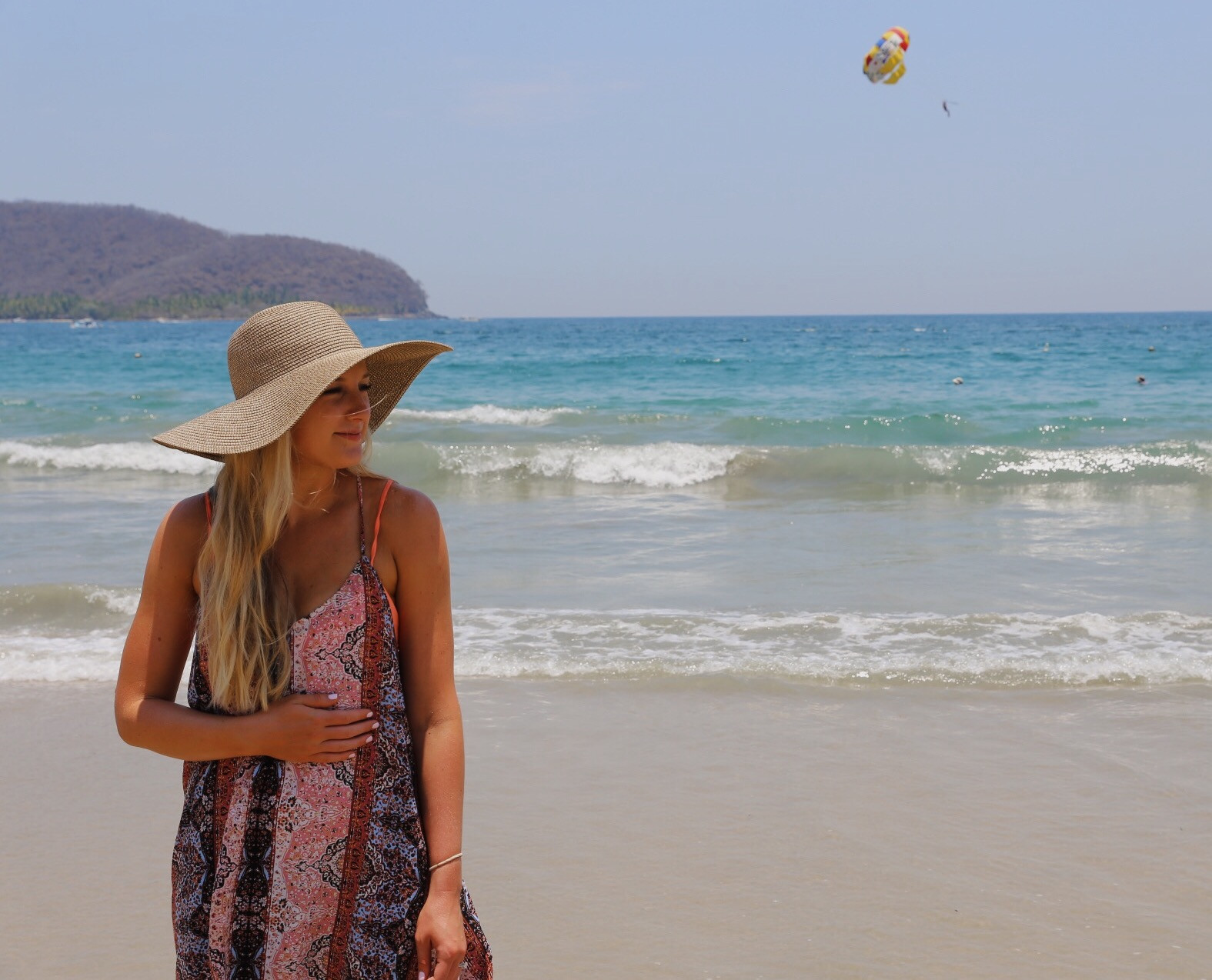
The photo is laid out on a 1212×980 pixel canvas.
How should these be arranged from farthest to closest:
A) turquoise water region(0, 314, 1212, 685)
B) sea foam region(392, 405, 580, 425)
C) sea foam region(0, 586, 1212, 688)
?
sea foam region(392, 405, 580, 425), turquoise water region(0, 314, 1212, 685), sea foam region(0, 586, 1212, 688)

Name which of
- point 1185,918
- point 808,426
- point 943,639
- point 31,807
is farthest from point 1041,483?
point 31,807

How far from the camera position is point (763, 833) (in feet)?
13.2

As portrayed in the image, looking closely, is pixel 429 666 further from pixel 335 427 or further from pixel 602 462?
pixel 602 462

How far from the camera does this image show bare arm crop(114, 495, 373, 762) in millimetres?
1797

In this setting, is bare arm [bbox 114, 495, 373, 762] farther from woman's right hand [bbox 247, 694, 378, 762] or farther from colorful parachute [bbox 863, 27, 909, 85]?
colorful parachute [bbox 863, 27, 909, 85]

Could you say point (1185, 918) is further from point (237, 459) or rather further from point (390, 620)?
point (237, 459)

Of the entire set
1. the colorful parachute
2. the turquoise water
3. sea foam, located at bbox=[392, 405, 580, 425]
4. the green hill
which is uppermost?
the green hill

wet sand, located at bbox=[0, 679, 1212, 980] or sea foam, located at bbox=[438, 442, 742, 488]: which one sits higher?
sea foam, located at bbox=[438, 442, 742, 488]

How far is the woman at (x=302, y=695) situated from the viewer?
1826 millimetres

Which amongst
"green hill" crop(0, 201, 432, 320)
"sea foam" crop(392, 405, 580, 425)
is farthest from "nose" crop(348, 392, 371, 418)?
"green hill" crop(0, 201, 432, 320)

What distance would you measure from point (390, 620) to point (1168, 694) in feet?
14.9

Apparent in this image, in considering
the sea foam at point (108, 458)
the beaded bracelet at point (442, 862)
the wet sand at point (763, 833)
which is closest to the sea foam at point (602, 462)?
the sea foam at point (108, 458)

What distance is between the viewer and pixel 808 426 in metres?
18.8

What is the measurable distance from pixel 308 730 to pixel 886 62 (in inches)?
597
